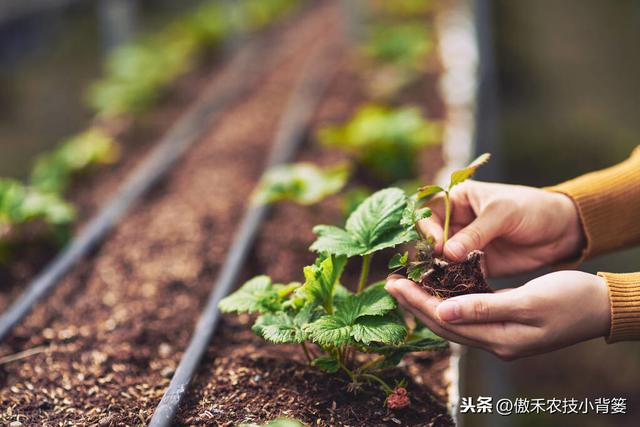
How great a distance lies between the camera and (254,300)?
190 centimetres

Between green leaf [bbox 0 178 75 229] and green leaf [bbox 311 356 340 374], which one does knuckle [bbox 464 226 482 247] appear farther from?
green leaf [bbox 0 178 75 229]

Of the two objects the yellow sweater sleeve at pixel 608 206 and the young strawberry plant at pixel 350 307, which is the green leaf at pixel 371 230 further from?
the yellow sweater sleeve at pixel 608 206

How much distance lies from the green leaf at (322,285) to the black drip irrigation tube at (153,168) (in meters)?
1.19

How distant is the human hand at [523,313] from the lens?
1.61m

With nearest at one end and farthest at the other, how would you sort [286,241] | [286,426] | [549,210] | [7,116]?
[286,426] → [549,210] → [286,241] → [7,116]

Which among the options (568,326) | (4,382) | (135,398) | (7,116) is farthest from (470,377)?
(7,116)

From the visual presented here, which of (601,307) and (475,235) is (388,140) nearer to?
(475,235)

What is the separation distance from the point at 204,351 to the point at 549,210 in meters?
1.15

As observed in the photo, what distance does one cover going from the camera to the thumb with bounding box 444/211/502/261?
5.77 ft

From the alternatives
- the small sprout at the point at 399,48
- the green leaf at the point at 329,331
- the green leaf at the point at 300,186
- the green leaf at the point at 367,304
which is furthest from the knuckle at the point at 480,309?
the small sprout at the point at 399,48

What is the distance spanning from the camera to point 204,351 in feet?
7.01

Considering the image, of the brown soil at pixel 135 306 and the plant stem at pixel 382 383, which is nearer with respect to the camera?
the plant stem at pixel 382 383

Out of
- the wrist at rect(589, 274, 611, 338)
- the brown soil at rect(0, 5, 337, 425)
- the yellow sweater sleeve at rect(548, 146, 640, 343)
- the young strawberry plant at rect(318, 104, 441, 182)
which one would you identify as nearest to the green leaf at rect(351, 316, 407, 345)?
the wrist at rect(589, 274, 611, 338)

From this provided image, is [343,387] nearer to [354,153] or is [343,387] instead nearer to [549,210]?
[549,210]
